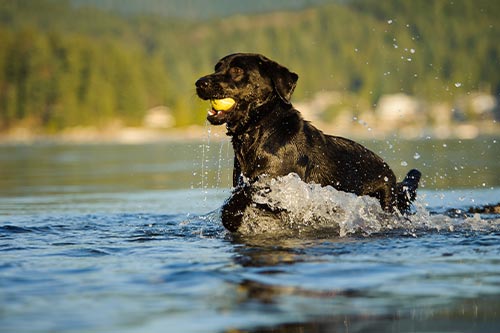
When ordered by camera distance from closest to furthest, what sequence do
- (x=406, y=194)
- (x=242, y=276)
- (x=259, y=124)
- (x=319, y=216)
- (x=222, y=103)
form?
(x=242, y=276) → (x=222, y=103) → (x=259, y=124) → (x=319, y=216) → (x=406, y=194)

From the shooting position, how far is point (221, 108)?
27.8ft

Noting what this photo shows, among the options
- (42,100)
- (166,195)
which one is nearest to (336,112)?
(42,100)

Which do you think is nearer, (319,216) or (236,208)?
(236,208)

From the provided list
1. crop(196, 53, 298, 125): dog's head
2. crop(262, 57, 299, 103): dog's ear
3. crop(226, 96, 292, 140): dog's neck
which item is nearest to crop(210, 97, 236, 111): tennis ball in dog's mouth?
crop(196, 53, 298, 125): dog's head

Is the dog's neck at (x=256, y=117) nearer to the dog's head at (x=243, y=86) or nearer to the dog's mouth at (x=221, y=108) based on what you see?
the dog's head at (x=243, y=86)

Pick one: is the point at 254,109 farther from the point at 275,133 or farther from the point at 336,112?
the point at 336,112

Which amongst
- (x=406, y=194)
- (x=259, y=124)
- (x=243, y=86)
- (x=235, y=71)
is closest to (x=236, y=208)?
(x=259, y=124)

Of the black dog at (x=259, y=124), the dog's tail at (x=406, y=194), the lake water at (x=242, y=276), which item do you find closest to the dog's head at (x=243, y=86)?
the black dog at (x=259, y=124)

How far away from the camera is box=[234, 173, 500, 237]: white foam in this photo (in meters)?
8.47

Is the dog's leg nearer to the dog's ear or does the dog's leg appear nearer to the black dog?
the black dog

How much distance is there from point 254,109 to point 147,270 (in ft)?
9.09

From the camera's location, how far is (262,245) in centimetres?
764

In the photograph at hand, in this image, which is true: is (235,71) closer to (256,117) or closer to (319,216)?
(256,117)

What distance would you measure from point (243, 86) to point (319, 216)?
1568 mm
